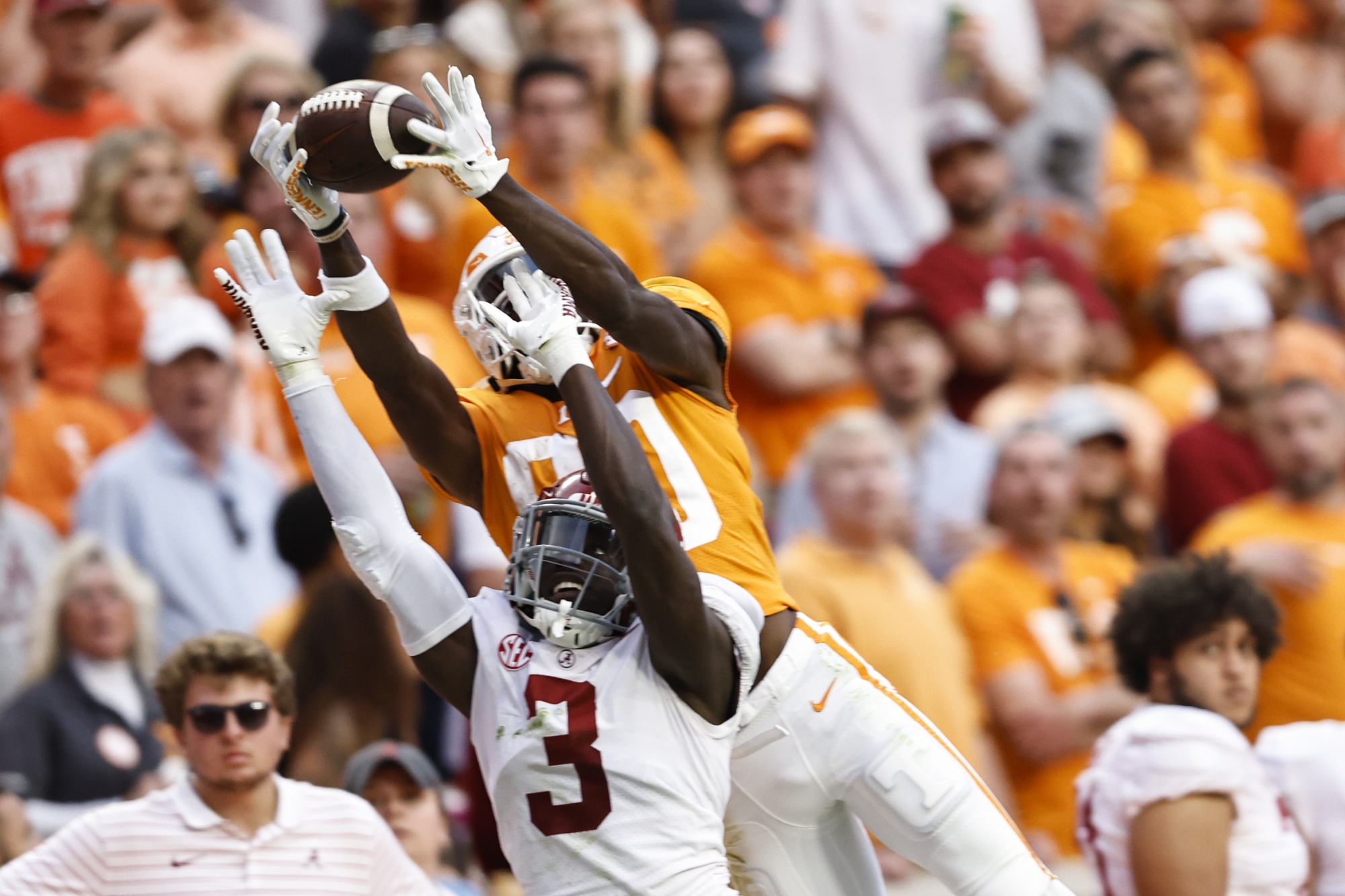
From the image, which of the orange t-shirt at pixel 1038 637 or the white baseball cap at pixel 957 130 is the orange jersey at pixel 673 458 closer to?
the orange t-shirt at pixel 1038 637

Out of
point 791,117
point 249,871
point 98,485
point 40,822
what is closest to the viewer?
point 249,871

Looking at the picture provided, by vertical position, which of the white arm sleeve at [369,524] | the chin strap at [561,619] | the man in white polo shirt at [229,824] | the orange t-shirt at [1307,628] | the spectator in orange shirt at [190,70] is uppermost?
the spectator in orange shirt at [190,70]

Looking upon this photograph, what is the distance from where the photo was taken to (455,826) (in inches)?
217

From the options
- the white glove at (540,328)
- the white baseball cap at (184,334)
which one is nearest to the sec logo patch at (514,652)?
the white glove at (540,328)

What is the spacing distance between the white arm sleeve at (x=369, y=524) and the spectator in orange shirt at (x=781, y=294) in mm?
3753

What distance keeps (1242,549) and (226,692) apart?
11.9 ft

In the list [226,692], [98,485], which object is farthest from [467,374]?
[226,692]

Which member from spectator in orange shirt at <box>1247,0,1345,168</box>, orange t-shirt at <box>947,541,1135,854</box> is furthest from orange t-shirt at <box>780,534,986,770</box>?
spectator in orange shirt at <box>1247,0,1345,168</box>

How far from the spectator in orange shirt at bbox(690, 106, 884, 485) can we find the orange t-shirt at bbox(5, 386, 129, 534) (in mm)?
2541

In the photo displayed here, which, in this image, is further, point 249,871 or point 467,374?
point 467,374

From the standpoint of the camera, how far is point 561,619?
13.0 ft

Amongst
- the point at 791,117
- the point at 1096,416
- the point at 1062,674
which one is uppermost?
the point at 791,117

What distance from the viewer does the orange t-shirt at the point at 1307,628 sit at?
6.28 meters

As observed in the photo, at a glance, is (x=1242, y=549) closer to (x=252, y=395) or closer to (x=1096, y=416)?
(x=1096, y=416)
